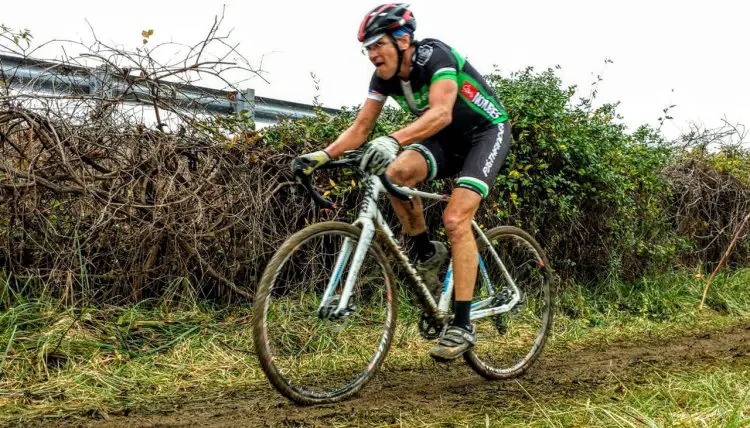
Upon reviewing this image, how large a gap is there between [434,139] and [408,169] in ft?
1.33

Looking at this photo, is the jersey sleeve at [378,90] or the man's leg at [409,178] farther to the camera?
the jersey sleeve at [378,90]

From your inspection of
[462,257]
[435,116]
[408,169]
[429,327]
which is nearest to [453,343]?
[429,327]

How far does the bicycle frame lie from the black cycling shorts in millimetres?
244

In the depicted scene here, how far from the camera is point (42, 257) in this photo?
4875 millimetres

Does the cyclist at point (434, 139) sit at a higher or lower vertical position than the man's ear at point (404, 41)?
lower

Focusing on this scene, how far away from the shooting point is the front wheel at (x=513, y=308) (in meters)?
4.82

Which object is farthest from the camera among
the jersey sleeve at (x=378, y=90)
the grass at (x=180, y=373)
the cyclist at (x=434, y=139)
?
the jersey sleeve at (x=378, y=90)

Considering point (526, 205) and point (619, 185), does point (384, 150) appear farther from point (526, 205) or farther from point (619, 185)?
point (619, 185)

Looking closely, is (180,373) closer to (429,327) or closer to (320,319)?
(320,319)

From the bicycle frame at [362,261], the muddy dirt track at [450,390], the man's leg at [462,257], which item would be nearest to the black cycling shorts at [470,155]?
the man's leg at [462,257]

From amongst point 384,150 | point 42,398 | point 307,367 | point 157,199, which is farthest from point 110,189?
point 384,150

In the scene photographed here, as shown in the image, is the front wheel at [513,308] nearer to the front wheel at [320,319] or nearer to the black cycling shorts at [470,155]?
the black cycling shorts at [470,155]

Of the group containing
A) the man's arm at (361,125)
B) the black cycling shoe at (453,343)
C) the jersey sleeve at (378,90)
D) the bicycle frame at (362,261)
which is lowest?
the black cycling shoe at (453,343)

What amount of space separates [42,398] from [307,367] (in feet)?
5.23
